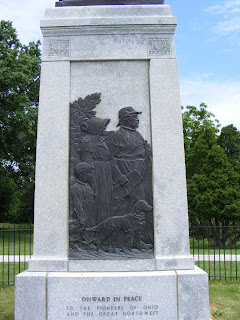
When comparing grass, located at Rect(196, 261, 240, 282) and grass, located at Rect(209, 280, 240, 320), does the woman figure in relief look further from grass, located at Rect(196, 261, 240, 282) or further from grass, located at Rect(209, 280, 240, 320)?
grass, located at Rect(196, 261, 240, 282)

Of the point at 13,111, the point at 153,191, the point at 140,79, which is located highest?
the point at 13,111

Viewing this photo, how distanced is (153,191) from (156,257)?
38.7 inches

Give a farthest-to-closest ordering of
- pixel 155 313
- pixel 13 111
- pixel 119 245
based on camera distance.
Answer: pixel 13 111, pixel 119 245, pixel 155 313

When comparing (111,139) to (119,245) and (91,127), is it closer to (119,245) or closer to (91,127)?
(91,127)

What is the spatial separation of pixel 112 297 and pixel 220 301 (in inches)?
151

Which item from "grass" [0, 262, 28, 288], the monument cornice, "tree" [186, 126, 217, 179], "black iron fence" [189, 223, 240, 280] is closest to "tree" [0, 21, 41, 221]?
"tree" [186, 126, 217, 179]

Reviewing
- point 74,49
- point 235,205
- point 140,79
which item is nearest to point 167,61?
point 140,79

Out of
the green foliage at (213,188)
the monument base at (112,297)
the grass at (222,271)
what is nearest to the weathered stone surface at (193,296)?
the monument base at (112,297)

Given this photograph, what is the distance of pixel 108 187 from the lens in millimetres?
5324

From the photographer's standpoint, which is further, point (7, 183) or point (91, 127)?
point (7, 183)

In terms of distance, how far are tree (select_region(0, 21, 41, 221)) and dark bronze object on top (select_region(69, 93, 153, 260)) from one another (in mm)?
18984

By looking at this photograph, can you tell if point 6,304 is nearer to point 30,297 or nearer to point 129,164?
point 30,297

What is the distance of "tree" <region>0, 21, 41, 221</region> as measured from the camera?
24.0 meters

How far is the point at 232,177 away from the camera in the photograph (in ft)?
63.5
